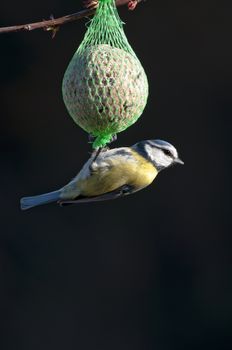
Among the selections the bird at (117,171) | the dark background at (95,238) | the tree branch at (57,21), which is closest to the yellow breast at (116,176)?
the bird at (117,171)

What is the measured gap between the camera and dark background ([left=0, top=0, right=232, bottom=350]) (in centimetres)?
639

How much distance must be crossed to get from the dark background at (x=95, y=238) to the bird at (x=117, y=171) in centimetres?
278

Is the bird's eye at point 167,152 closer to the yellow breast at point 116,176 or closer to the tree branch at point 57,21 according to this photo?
the yellow breast at point 116,176

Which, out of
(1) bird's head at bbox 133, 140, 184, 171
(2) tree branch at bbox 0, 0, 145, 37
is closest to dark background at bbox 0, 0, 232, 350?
(1) bird's head at bbox 133, 140, 184, 171

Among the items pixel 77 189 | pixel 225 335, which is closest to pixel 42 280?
pixel 225 335

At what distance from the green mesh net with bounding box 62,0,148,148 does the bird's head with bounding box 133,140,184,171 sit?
148 mm

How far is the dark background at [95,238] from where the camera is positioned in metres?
6.39

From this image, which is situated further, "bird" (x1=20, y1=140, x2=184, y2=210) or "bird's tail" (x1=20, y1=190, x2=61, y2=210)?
"bird's tail" (x1=20, y1=190, x2=61, y2=210)

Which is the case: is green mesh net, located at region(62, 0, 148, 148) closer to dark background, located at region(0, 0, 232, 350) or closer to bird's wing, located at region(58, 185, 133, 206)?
bird's wing, located at region(58, 185, 133, 206)

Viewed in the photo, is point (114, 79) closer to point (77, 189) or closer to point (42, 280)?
point (77, 189)

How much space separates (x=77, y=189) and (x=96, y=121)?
302 millimetres

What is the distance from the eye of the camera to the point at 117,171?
3434 mm

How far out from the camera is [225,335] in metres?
6.59

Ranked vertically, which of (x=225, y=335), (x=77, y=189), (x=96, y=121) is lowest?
(x=225, y=335)
